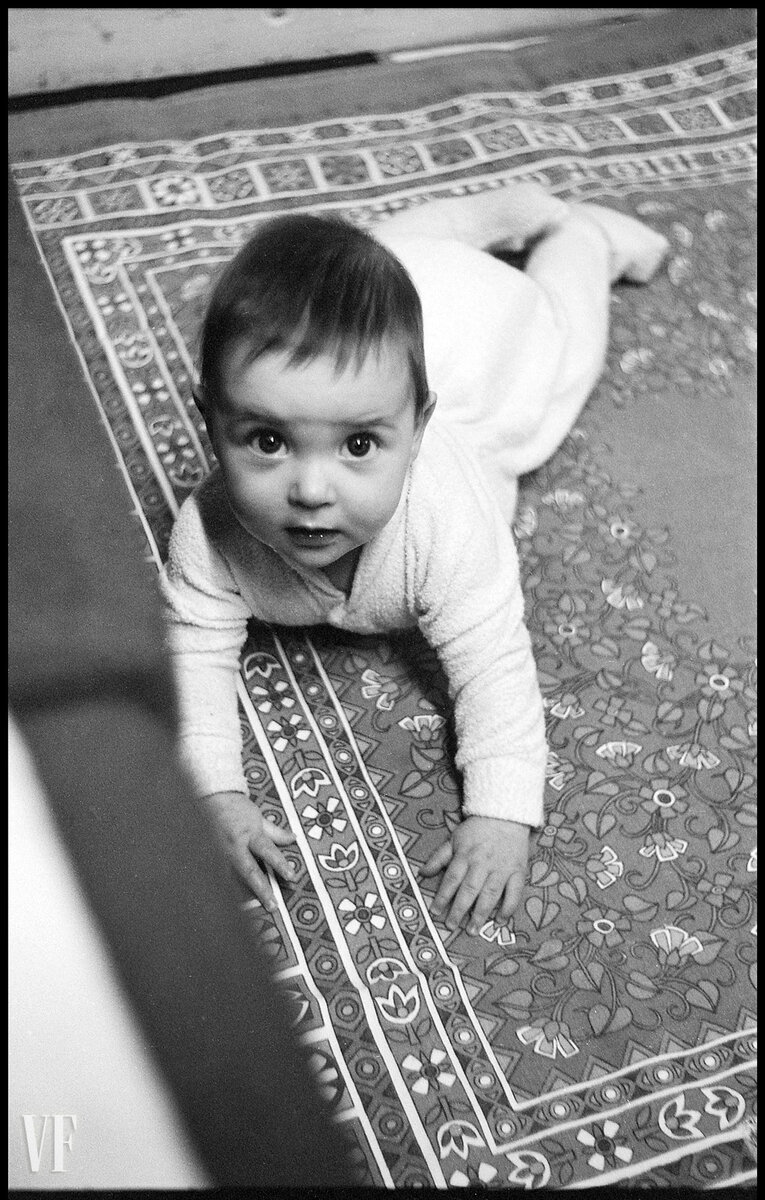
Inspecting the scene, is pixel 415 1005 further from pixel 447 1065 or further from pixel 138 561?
pixel 138 561

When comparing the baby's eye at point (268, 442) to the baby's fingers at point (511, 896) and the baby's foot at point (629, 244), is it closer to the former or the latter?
the baby's fingers at point (511, 896)

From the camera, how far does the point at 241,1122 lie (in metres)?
0.72

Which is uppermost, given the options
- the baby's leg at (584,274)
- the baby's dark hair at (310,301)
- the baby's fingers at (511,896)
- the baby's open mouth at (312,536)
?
the baby's dark hair at (310,301)

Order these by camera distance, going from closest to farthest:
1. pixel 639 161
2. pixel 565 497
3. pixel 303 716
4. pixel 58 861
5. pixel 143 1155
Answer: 1. pixel 143 1155
2. pixel 58 861
3. pixel 303 716
4. pixel 565 497
5. pixel 639 161

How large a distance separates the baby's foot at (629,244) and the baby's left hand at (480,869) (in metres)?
0.70

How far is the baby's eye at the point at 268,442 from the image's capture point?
692mm

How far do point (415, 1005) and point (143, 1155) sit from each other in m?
0.20

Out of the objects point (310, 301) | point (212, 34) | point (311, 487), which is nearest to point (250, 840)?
point (311, 487)

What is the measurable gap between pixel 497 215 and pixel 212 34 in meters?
0.63

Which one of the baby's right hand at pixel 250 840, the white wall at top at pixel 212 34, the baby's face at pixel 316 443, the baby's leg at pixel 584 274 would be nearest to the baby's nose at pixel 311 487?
the baby's face at pixel 316 443

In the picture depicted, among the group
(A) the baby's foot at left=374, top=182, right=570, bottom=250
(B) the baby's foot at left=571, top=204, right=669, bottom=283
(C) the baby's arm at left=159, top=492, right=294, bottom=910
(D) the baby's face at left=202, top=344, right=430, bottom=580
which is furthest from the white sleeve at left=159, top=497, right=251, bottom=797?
(B) the baby's foot at left=571, top=204, right=669, bottom=283

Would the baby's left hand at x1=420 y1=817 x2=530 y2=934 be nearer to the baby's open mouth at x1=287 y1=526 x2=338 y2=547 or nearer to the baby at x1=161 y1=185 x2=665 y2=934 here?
the baby at x1=161 y1=185 x2=665 y2=934

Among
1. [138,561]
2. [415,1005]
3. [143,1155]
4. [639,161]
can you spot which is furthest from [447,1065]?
[639,161]

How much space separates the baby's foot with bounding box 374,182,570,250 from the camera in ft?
3.90
